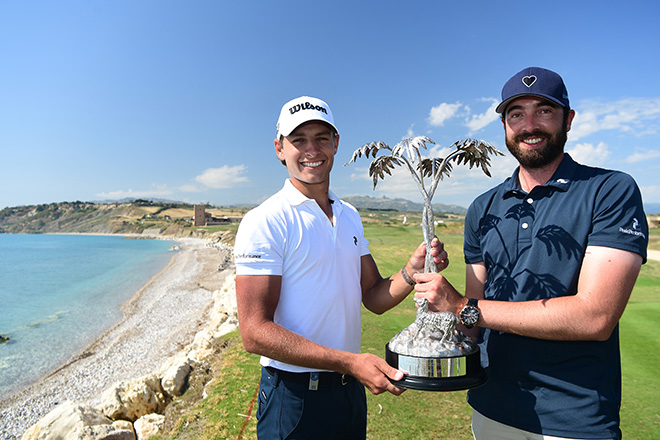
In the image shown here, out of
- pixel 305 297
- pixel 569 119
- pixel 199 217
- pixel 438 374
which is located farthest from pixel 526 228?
pixel 199 217

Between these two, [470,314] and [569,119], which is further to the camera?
[569,119]

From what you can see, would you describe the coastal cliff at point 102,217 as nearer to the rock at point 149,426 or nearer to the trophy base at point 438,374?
the rock at point 149,426

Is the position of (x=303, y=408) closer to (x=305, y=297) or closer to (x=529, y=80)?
(x=305, y=297)

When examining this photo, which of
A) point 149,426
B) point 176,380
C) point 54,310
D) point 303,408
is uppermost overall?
point 303,408

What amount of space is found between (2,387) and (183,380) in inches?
474

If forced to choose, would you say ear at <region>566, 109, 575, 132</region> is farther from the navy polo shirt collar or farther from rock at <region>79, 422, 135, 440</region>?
rock at <region>79, 422, 135, 440</region>

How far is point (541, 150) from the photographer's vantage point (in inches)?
83.5

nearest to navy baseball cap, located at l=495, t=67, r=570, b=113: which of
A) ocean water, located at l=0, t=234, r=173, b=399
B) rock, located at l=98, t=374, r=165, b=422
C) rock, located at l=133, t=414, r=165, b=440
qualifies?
rock, located at l=133, t=414, r=165, b=440

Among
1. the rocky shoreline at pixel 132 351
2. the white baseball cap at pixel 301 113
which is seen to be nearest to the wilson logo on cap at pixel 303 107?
the white baseball cap at pixel 301 113

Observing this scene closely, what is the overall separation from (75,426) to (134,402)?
97 cm

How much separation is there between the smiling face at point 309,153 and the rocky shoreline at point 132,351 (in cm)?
710

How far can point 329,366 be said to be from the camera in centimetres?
208

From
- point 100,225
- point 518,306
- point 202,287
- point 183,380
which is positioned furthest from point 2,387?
point 100,225

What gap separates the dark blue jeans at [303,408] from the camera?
2.28 metres
